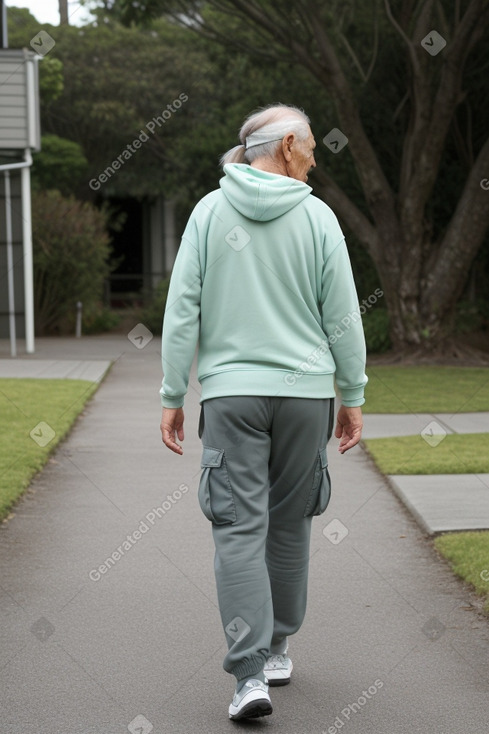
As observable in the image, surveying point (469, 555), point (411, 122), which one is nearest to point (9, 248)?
point (411, 122)

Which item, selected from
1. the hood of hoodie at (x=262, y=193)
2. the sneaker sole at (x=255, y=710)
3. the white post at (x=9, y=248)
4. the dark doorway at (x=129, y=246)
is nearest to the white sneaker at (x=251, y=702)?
the sneaker sole at (x=255, y=710)

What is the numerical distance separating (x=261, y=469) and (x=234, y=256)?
2.29 feet

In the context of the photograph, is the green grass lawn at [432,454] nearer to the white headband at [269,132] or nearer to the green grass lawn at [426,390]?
the green grass lawn at [426,390]

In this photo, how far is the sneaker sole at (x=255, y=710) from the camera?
3381 millimetres

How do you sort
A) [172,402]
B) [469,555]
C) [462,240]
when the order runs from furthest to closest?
1. [462,240]
2. [469,555]
3. [172,402]

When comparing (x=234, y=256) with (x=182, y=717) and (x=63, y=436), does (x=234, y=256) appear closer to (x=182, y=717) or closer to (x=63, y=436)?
(x=182, y=717)

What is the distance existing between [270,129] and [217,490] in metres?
1.19

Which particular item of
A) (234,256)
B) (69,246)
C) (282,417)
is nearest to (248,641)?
(282,417)

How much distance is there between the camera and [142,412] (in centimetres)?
1119

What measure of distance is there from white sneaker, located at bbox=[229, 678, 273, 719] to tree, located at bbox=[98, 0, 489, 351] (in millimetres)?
13180

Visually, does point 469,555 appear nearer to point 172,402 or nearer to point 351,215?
point 172,402

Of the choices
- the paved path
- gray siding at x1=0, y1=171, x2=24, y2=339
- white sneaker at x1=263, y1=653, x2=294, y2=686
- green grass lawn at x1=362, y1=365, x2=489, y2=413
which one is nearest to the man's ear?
white sneaker at x1=263, y1=653, x2=294, y2=686

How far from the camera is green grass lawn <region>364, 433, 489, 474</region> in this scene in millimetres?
7750

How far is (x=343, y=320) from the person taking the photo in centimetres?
358
